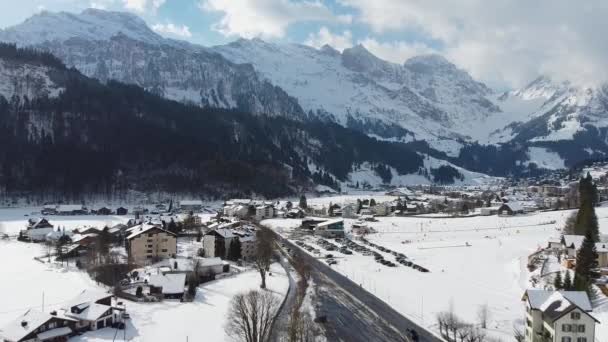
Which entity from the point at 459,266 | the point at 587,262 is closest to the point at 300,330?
the point at 587,262

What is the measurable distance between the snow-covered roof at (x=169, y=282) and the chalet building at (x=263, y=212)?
64748mm

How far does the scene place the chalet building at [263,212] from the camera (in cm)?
11240

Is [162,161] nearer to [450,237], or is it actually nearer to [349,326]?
[450,237]

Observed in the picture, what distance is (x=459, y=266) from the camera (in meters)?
59.2

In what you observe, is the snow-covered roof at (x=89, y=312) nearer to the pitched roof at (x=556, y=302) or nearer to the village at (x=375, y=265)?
the village at (x=375, y=265)

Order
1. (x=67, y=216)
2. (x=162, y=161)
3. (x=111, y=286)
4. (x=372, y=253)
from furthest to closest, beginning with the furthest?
(x=162, y=161)
(x=67, y=216)
(x=372, y=253)
(x=111, y=286)

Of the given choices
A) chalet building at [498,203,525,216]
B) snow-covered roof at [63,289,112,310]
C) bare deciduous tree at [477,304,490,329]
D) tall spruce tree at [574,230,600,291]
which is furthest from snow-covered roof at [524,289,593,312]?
chalet building at [498,203,525,216]

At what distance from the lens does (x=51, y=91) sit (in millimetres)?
167500

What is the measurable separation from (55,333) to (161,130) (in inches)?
5698

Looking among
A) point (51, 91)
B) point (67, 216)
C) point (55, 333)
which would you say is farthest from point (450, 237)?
point (51, 91)

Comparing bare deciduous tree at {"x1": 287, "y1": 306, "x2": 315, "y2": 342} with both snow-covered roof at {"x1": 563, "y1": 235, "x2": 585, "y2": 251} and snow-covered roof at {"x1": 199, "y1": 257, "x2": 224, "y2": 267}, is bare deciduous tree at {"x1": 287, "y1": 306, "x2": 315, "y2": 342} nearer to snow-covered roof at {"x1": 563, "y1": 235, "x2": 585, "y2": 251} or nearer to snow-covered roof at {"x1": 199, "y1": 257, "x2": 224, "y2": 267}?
snow-covered roof at {"x1": 199, "y1": 257, "x2": 224, "y2": 267}

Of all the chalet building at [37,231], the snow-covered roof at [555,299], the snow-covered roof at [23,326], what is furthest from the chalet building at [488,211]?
the snow-covered roof at [23,326]

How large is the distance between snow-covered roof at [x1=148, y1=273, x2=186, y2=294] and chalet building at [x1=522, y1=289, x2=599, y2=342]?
26.0m

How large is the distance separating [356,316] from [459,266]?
23.0 meters
